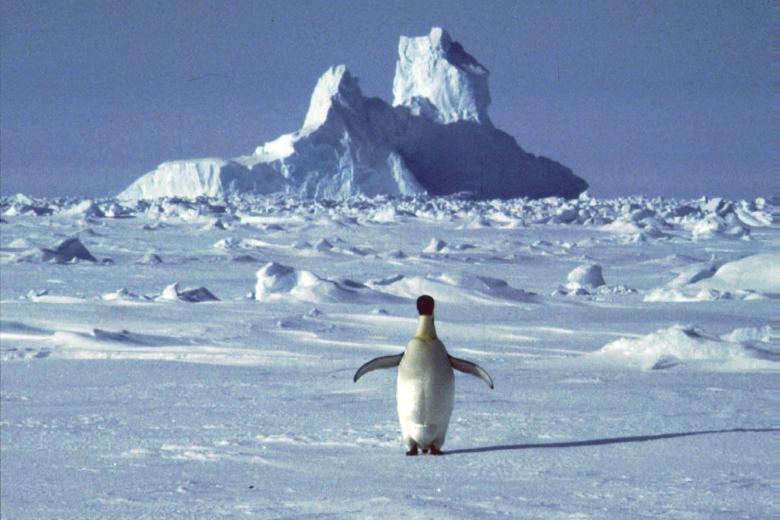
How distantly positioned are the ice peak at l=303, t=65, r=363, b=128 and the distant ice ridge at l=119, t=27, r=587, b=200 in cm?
4

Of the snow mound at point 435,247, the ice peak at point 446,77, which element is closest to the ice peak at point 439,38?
the ice peak at point 446,77

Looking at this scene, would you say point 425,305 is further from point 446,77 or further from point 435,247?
point 446,77

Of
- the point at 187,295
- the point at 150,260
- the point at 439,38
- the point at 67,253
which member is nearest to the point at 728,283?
the point at 187,295

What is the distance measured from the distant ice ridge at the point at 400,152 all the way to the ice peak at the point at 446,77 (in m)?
0.04

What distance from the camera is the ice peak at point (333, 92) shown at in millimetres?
43406

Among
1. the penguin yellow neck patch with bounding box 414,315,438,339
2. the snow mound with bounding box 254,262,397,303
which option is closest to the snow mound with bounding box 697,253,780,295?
the snow mound with bounding box 254,262,397,303

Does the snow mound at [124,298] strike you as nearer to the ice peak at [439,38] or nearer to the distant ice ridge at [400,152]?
the distant ice ridge at [400,152]

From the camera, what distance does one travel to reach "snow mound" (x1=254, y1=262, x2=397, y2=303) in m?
9.89

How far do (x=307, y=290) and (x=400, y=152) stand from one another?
117ft

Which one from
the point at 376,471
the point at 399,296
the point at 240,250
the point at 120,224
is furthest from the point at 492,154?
the point at 376,471

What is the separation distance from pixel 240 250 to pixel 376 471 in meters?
15.3

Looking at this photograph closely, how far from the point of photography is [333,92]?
143 feet

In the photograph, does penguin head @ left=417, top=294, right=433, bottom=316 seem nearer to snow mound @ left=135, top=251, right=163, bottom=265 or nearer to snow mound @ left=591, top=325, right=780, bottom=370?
snow mound @ left=591, top=325, right=780, bottom=370

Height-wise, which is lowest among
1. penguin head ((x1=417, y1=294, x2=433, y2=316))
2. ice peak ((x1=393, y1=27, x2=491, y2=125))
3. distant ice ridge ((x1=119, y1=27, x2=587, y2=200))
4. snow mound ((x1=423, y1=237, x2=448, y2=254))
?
penguin head ((x1=417, y1=294, x2=433, y2=316))
